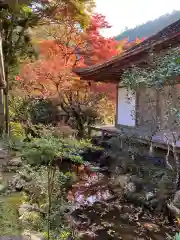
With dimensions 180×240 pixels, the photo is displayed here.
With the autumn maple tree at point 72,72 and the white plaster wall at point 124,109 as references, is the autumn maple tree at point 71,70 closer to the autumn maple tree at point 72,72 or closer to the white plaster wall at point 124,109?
the autumn maple tree at point 72,72

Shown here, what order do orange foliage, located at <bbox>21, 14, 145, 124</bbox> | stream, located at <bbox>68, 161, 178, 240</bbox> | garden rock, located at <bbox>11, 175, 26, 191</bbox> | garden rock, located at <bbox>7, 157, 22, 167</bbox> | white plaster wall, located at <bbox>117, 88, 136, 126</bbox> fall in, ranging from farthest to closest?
1. orange foliage, located at <bbox>21, 14, 145, 124</bbox>
2. white plaster wall, located at <bbox>117, 88, 136, 126</bbox>
3. garden rock, located at <bbox>7, 157, 22, 167</bbox>
4. garden rock, located at <bbox>11, 175, 26, 191</bbox>
5. stream, located at <bbox>68, 161, 178, 240</bbox>

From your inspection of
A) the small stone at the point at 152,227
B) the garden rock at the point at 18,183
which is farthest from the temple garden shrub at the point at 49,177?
the small stone at the point at 152,227

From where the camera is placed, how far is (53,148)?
10.0ft

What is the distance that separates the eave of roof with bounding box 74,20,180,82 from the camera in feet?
17.1

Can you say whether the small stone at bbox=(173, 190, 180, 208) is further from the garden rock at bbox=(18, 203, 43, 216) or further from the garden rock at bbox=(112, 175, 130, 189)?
the garden rock at bbox=(18, 203, 43, 216)

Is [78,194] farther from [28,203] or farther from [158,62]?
[158,62]

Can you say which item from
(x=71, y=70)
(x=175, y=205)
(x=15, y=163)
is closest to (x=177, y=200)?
(x=175, y=205)

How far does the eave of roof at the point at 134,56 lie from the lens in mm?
5202

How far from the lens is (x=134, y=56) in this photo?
6.32 m

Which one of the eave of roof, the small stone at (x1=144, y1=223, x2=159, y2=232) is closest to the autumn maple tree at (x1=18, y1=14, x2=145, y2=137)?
the eave of roof

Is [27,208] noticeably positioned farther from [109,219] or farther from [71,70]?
[71,70]

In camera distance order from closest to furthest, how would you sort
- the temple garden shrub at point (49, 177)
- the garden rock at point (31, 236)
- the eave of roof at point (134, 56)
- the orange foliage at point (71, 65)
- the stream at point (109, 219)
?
the garden rock at point (31, 236), the temple garden shrub at point (49, 177), the stream at point (109, 219), the eave of roof at point (134, 56), the orange foliage at point (71, 65)

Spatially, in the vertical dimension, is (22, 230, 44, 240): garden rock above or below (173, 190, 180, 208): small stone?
above

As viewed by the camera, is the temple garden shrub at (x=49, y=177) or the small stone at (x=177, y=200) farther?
the small stone at (x=177, y=200)
